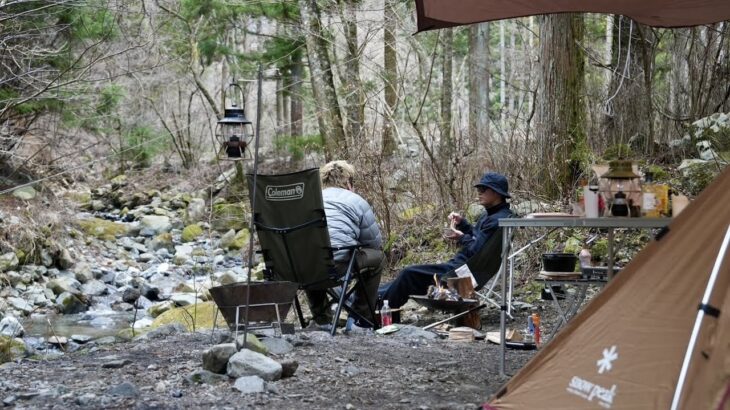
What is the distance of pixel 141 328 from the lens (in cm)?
839

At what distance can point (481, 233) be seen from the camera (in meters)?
6.54

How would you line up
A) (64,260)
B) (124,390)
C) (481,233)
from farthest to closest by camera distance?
(64,260) → (481,233) → (124,390)

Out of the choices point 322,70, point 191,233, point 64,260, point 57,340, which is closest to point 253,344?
point 57,340

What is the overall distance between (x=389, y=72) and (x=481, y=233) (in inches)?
287

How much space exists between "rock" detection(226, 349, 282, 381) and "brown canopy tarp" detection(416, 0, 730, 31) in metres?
Answer: 1.89

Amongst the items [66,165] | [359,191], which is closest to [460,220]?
[359,191]

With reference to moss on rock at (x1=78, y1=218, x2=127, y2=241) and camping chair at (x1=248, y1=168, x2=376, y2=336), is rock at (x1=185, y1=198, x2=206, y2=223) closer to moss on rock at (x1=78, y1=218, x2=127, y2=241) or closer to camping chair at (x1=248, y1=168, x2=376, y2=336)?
moss on rock at (x1=78, y1=218, x2=127, y2=241)

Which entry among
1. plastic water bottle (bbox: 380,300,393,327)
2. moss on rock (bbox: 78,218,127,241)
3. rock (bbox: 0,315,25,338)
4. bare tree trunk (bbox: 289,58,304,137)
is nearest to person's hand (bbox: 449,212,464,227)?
plastic water bottle (bbox: 380,300,393,327)

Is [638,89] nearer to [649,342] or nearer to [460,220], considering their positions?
[460,220]

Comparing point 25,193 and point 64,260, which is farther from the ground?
point 25,193

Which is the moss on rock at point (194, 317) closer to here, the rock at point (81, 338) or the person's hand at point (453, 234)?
the rock at point (81, 338)

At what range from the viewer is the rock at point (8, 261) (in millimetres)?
11266

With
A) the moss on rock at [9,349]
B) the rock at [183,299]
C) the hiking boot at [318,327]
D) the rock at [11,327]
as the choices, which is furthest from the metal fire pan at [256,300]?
the rock at [183,299]

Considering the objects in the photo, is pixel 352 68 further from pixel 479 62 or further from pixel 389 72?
pixel 479 62
